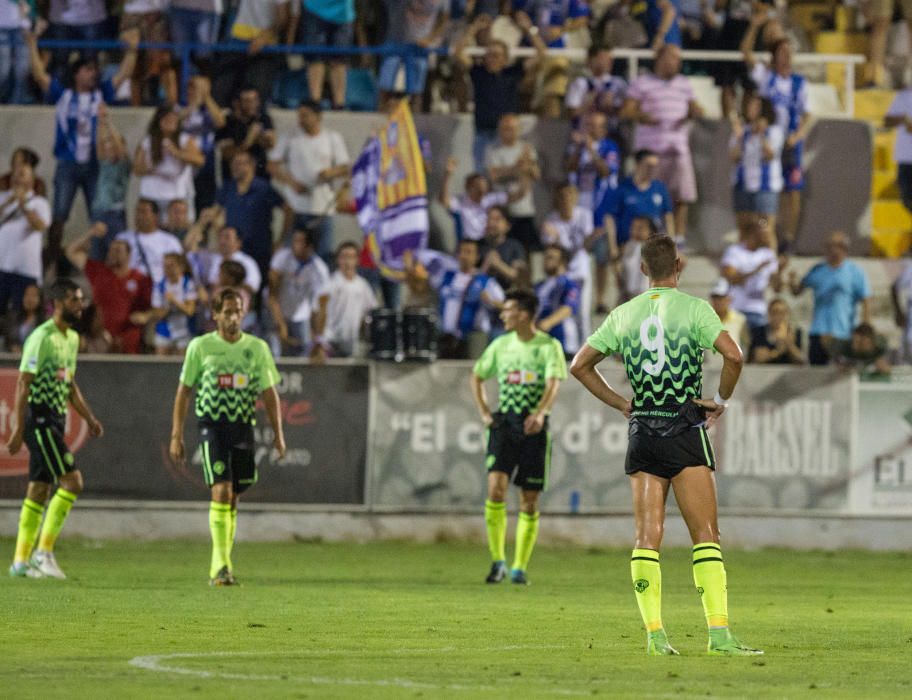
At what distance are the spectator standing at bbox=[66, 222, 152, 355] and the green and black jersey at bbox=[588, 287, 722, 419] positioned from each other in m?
12.3

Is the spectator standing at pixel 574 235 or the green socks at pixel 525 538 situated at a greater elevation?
the spectator standing at pixel 574 235

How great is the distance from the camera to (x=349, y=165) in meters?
23.1

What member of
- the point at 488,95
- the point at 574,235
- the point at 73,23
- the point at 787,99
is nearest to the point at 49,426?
the point at 574,235

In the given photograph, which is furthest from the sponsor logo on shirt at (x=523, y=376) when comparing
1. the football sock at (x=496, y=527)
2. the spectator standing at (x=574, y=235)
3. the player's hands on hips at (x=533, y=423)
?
the spectator standing at (x=574, y=235)

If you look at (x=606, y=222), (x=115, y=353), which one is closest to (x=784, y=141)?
(x=606, y=222)

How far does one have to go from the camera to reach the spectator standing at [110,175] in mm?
22531

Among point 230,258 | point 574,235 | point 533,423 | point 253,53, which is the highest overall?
point 253,53

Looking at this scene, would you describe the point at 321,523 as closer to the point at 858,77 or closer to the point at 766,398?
the point at 766,398

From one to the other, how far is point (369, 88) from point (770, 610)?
12.9 metres

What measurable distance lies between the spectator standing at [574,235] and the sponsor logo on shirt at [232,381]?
7581 mm

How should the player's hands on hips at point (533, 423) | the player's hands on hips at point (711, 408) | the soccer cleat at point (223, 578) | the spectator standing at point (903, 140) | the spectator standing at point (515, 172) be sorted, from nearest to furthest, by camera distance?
the player's hands on hips at point (711, 408) → the soccer cleat at point (223, 578) → the player's hands on hips at point (533, 423) → the spectator standing at point (515, 172) → the spectator standing at point (903, 140)

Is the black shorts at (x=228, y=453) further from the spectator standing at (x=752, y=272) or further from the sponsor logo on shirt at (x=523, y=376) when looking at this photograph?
the spectator standing at (x=752, y=272)

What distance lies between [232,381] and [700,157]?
37.3ft

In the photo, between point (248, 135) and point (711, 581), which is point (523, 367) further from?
point (248, 135)
